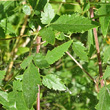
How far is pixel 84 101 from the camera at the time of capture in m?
1.71

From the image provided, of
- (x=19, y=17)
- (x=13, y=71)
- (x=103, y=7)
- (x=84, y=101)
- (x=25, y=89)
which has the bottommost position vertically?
(x=84, y=101)

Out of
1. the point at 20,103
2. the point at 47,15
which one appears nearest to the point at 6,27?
the point at 47,15

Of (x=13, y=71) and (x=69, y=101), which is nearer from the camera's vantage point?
(x=69, y=101)


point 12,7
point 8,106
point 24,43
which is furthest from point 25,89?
point 24,43

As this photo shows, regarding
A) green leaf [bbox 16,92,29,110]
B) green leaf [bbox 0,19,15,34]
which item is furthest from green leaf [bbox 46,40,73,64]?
green leaf [bbox 0,19,15,34]

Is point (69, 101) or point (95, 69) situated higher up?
point (95, 69)

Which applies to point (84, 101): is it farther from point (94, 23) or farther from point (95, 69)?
point (94, 23)

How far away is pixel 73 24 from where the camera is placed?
3.15ft

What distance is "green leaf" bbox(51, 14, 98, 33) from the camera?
950 millimetres

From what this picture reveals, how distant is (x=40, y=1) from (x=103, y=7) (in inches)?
12.7

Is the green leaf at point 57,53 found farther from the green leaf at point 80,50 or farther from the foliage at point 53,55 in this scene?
the green leaf at point 80,50

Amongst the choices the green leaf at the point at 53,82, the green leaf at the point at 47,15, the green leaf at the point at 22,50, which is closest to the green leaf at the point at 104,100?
the green leaf at the point at 53,82

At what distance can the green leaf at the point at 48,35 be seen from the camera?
3.07ft

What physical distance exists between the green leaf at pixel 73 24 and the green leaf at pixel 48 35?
3 centimetres
